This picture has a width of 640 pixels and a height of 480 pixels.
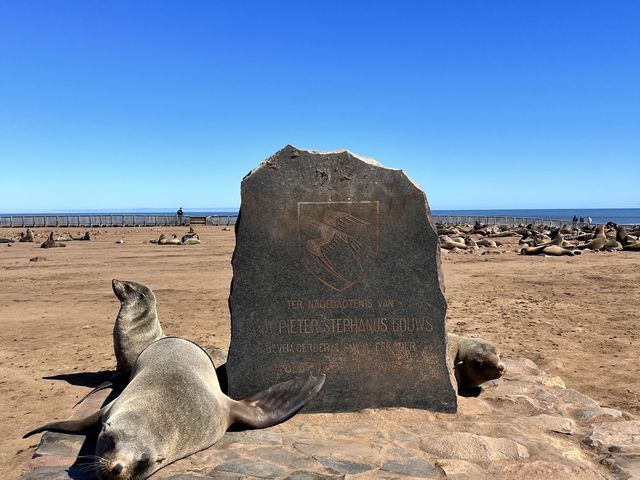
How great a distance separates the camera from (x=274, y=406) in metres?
5.38

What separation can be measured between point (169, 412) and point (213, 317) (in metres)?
6.74

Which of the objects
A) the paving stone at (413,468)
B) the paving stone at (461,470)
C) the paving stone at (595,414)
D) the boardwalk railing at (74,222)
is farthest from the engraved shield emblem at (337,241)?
the boardwalk railing at (74,222)

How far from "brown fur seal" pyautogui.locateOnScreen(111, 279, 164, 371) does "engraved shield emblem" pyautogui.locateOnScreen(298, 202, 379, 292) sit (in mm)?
2434

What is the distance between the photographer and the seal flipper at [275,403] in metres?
5.09

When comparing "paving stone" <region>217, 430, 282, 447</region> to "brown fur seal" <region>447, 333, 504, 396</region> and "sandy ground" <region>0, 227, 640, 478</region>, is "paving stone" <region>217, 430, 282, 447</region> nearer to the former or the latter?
"sandy ground" <region>0, 227, 640, 478</region>

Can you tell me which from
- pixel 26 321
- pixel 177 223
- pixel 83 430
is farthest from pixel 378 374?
pixel 177 223

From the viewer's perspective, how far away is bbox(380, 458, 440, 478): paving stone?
Result: 4.10 m

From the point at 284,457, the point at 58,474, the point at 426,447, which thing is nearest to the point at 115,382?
the point at 58,474

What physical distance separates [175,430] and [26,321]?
7.72m

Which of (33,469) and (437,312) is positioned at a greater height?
(437,312)

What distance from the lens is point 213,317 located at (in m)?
10.9

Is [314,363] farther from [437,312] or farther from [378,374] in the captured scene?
[437,312]

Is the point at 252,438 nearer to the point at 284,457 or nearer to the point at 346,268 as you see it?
the point at 284,457

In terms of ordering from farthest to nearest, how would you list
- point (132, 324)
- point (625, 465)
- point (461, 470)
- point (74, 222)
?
point (74, 222) → point (132, 324) → point (625, 465) → point (461, 470)
